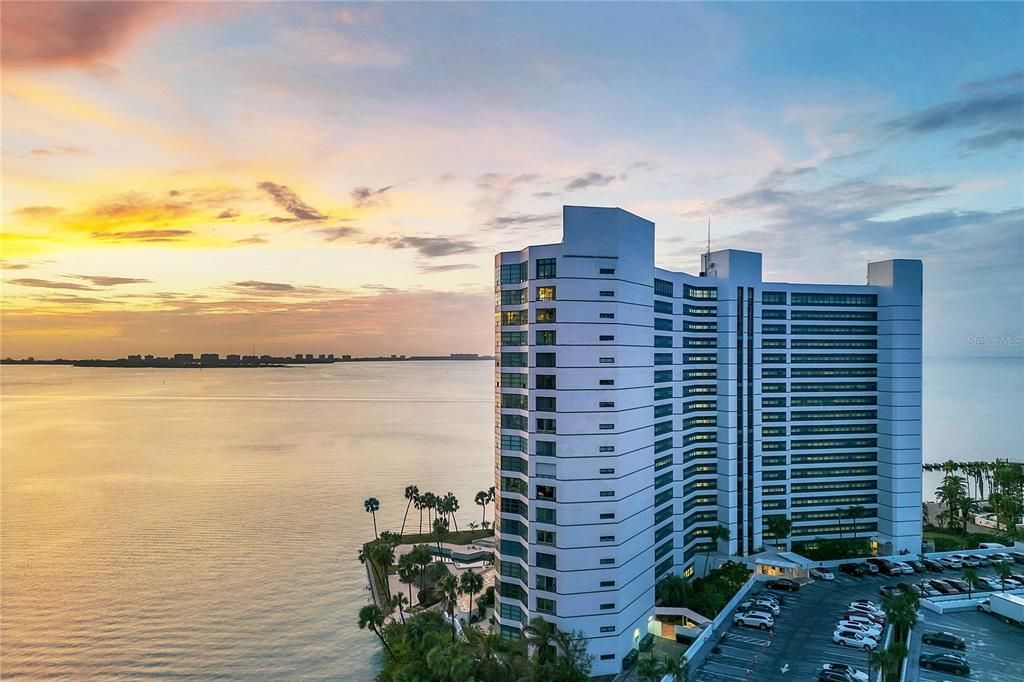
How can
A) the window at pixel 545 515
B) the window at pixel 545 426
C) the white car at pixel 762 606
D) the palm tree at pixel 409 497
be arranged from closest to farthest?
the window at pixel 545 515, the window at pixel 545 426, the white car at pixel 762 606, the palm tree at pixel 409 497

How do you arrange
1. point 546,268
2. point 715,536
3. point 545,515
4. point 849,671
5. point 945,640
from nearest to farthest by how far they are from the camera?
point 849,671 < point 945,640 < point 545,515 < point 546,268 < point 715,536

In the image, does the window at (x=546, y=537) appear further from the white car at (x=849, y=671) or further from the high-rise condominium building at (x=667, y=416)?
the white car at (x=849, y=671)

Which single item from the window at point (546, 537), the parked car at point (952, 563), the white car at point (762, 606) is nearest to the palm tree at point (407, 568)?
the window at point (546, 537)

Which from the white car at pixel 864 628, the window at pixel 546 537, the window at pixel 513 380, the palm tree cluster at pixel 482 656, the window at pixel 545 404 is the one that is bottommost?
the white car at pixel 864 628

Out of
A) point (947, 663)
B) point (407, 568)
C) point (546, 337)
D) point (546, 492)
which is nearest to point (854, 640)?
point (947, 663)

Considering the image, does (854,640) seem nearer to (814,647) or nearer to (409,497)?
(814,647)

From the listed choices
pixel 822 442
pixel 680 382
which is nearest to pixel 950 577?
pixel 822 442
